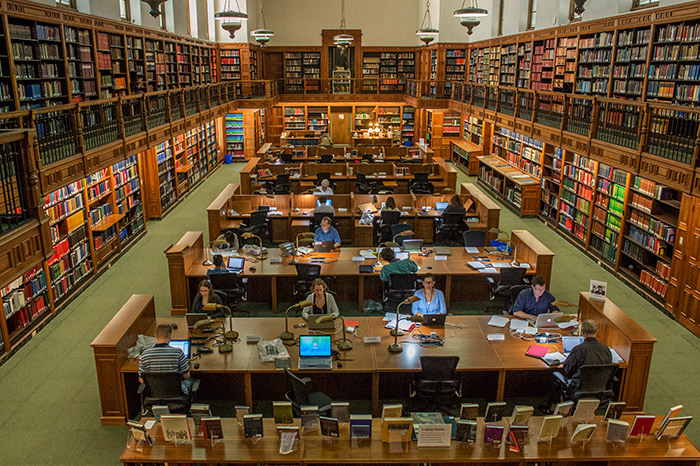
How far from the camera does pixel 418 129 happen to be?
22250mm

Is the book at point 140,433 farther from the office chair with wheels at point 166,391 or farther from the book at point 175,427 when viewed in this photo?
the office chair with wheels at point 166,391

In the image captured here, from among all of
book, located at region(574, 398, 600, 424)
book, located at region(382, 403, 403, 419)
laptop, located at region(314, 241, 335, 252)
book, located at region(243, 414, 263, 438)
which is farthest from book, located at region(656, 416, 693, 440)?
laptop, located at region(314, 241, 335, 252)

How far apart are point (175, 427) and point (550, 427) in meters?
2.85

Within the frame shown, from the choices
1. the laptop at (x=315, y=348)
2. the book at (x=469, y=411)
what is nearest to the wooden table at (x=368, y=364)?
the laptop at (x=315, y=348)

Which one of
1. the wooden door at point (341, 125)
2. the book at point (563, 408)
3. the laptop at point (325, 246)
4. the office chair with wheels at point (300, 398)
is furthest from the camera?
the wooden door at point (341, 125)

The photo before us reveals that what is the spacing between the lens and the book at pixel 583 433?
4.16 m

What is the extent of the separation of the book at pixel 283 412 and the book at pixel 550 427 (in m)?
1.93

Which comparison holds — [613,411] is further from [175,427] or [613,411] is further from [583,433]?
[175,427]

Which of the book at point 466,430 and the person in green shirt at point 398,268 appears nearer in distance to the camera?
the book at point 466,430

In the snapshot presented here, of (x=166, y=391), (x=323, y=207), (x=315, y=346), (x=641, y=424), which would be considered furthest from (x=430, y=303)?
(x=323, y=207)

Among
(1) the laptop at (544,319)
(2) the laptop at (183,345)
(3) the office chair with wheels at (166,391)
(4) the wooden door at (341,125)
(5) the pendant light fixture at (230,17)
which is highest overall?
(5) the pendant light fixture at (230,17)

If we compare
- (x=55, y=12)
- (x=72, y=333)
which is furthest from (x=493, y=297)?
(x=55, y=12)

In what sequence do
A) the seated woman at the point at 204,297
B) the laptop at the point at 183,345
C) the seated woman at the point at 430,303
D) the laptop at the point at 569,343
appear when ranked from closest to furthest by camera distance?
1. the laptop at the point at 183,345
2. the laptop at the point at 569,343
3. the seated woman at the point at 204,297
4. the seated woman at the point at 430,303

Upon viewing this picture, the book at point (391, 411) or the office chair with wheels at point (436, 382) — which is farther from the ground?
the book at point (391, 411)
